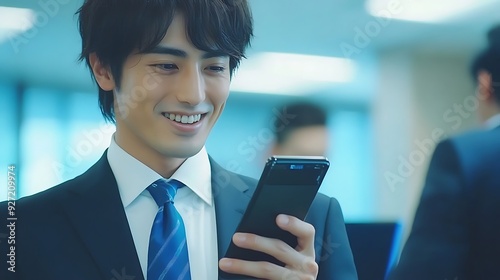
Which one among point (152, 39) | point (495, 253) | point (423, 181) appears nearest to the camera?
point (152, 39)

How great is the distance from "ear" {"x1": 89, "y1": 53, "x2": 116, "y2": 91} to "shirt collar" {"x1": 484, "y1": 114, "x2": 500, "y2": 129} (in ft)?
1.99

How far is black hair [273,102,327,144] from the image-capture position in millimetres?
906

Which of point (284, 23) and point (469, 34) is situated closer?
point (284, 23)

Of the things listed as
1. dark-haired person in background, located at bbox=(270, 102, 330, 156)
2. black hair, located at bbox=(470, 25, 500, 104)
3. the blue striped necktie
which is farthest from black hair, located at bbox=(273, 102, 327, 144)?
black hair, located at bbox=(470, 25, 500, 104)

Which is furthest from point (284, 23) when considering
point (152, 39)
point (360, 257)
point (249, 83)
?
point (360, 257)

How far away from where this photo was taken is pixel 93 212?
2.49ft

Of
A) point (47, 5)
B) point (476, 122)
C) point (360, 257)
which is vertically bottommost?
point (360, 257)

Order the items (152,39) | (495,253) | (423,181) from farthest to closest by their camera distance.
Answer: (423,181) → (495,253) → (152,39)

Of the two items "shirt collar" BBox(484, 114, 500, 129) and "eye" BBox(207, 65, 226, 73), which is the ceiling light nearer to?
"eye" BBox(207, 65, 226, 73)

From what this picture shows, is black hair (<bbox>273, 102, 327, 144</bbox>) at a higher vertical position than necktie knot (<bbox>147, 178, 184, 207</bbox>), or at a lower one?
higher

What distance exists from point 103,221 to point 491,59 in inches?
28.3

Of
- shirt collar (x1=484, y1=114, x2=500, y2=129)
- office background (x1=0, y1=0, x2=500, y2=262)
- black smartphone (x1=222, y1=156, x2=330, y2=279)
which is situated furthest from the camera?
shirt collar (x1=484, y1=114, x2=500, y2=129)

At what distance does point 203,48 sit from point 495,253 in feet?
1.67

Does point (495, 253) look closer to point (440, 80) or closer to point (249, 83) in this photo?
point (440, 80)
